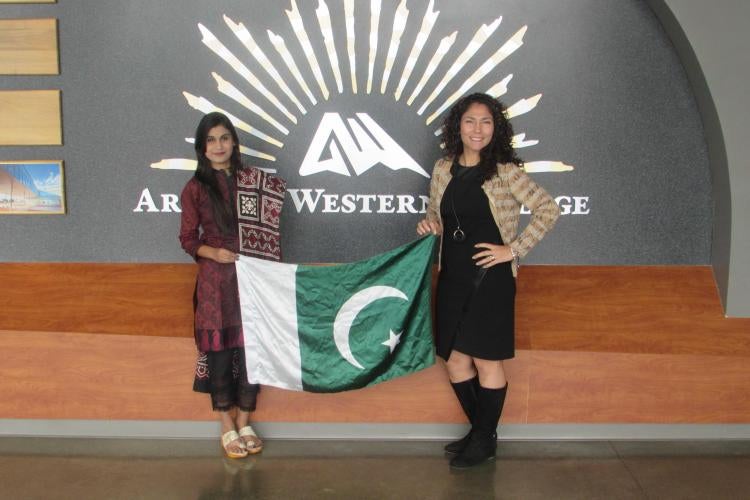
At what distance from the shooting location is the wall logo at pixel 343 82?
113 inches

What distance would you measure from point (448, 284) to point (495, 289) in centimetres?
19

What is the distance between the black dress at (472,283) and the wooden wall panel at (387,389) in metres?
0.39

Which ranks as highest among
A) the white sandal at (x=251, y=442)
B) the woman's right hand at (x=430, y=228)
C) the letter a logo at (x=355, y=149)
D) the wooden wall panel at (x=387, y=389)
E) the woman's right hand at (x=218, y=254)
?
the letter a logo at (x=355, y=149)

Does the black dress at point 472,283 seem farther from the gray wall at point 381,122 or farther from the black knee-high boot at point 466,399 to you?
A: the gray wall at point 381,122

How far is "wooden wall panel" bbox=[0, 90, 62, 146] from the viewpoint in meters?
2.92

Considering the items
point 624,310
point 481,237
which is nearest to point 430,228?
point 481,237

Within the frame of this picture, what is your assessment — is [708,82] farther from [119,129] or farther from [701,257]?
[119,129]

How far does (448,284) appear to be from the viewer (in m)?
2.61

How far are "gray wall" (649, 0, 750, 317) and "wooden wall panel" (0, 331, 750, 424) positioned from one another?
1.48ft

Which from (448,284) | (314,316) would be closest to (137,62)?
(314,316)

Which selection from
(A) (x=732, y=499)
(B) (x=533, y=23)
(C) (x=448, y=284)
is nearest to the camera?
(A) (x=732, y=499)

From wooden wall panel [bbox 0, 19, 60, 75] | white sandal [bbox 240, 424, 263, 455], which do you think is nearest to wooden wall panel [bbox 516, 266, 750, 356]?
white sandal [bbox 240, 424, 263, 455]

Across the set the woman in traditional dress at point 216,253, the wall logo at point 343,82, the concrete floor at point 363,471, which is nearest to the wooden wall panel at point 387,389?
the concrete floor at point 363,471

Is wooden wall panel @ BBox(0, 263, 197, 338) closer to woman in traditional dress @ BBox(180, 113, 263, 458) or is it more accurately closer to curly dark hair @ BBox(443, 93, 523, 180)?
woman in traditional dress @ BBox(180, 113, 263, 458)
